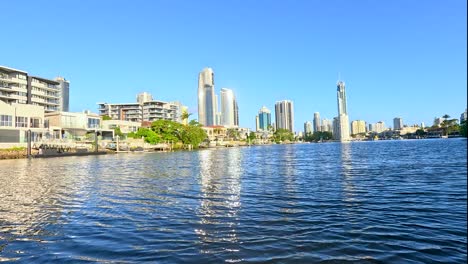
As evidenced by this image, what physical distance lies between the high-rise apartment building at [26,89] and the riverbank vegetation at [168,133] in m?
31.5

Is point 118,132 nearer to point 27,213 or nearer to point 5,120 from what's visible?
point 5,120

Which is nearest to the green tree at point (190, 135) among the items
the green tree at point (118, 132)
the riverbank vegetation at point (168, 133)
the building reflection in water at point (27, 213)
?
the riverbank vegetation at point (168, 133)

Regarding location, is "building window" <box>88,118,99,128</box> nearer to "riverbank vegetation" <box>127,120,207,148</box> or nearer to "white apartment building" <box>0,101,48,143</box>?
"riverbank vegetation" <box>127,120,207,148</box>

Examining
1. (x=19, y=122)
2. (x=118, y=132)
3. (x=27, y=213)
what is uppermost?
(x=19, y=122)

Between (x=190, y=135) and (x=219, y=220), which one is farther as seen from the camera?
(x=190, y=135)

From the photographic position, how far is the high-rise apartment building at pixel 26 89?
11312 centimetres

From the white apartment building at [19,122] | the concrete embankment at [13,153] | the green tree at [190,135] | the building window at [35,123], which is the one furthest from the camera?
the green tree at [190,135]

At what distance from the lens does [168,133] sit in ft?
452

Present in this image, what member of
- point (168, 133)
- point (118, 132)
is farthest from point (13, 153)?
point (168, 133)

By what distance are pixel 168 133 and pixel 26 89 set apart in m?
50.5

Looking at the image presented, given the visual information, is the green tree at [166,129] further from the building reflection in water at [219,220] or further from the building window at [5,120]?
the building reflection in water at [219,220]

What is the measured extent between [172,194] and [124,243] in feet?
32.4

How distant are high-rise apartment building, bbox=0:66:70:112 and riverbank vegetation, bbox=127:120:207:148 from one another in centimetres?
3155

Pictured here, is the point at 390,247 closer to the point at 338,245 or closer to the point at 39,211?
the point at 338,245
